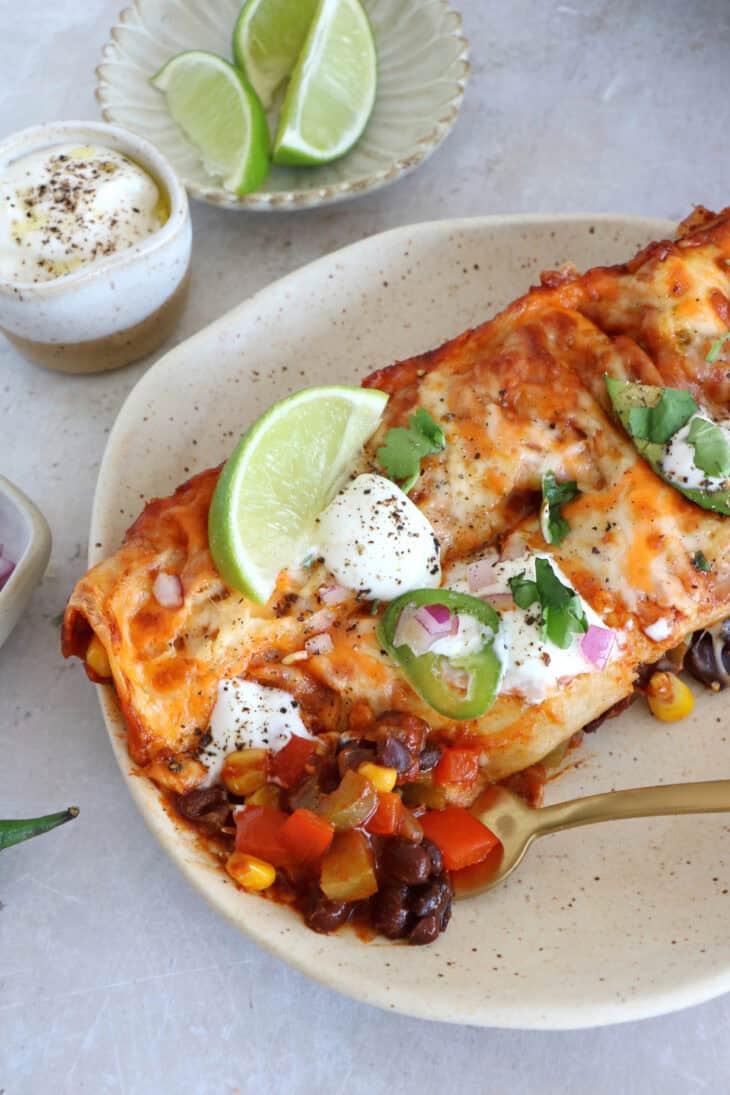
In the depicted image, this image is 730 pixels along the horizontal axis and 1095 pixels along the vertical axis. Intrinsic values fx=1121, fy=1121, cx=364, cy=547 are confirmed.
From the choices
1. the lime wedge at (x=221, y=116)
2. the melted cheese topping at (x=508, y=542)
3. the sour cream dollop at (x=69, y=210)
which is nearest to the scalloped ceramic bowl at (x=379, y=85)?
the lime wedge at (x=221, y=116)

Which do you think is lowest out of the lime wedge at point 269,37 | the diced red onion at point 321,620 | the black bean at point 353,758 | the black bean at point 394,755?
the black bean at point 353,758

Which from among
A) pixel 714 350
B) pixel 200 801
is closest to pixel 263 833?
pixel 200 801

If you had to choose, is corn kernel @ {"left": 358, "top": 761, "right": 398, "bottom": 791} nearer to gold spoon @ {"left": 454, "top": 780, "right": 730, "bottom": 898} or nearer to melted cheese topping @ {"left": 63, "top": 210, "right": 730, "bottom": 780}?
melted cheese topping @ {"left": 63, "top": 210, "right": 730, "bottom": 780}

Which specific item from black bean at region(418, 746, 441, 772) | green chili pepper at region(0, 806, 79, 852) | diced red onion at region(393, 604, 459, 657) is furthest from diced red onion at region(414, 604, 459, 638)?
green chili pepper at region(0, 806, 79, 852)

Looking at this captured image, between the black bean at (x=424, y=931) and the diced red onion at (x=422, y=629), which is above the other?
the diced red onion at (x=422, y=629)

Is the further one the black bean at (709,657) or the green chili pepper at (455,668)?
the black bean at (709,657)

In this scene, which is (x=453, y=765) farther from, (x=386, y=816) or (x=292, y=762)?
(x=292, y=762)

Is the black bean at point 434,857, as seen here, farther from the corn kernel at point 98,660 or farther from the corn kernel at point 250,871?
the corn kernel at point 98,660

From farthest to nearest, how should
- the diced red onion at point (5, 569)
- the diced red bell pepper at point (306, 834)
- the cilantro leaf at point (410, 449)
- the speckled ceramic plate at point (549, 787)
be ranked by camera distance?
the diced red onion at point (5, 569), the cilantro leaf at point (410, 449), the diced red bell pepper at point (306, 834), the speckled ceramic plate at point (549, 787)
